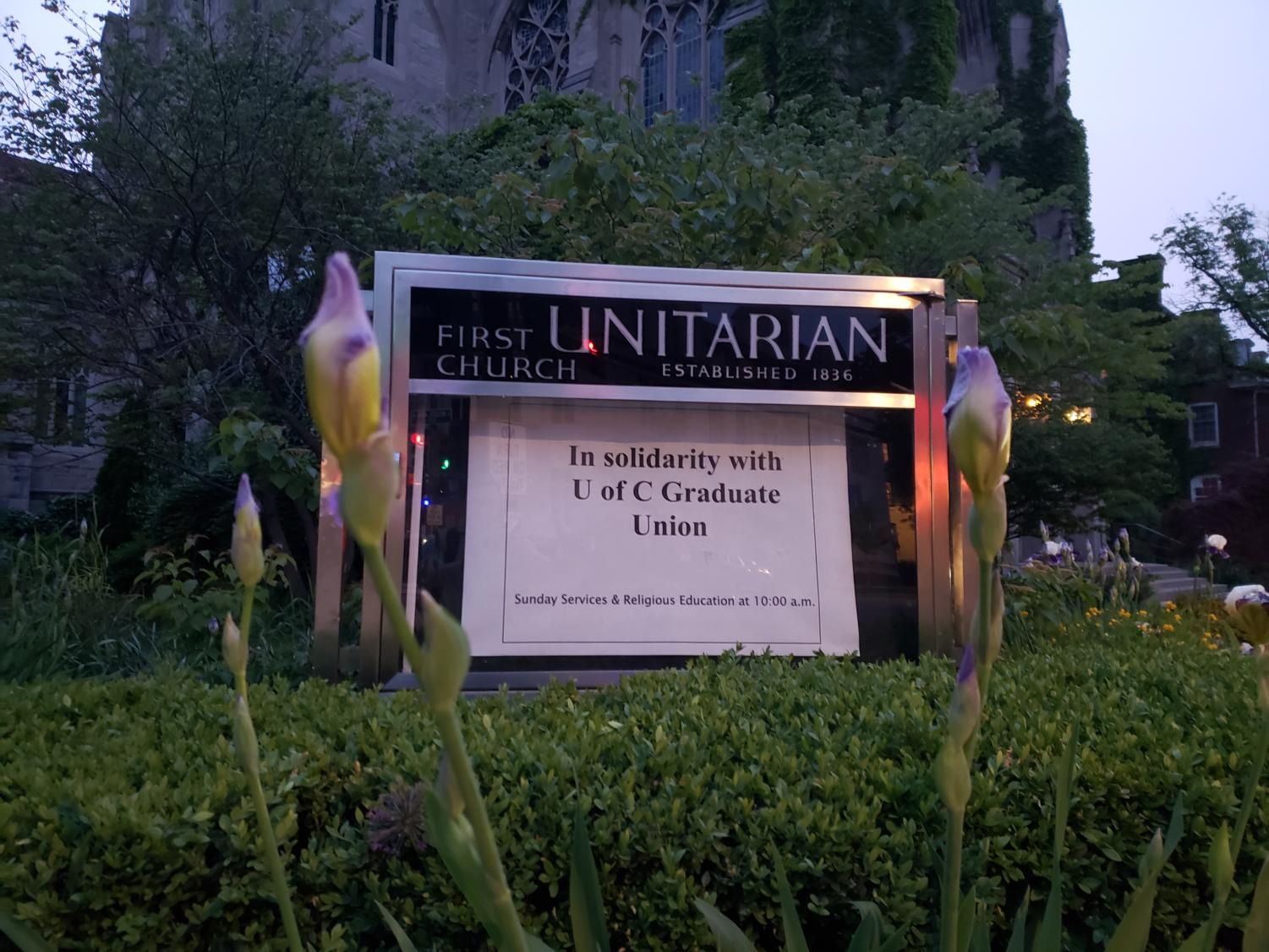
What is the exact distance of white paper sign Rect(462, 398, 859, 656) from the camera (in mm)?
3705

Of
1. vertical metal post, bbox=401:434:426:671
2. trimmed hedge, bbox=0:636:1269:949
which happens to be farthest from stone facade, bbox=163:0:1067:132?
trimmed hedge, bbox=0:636:1269:949

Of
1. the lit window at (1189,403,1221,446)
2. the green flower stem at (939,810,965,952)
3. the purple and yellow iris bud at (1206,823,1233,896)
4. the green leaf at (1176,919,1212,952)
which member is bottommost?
the green leaf at (1176,919,1212,952)

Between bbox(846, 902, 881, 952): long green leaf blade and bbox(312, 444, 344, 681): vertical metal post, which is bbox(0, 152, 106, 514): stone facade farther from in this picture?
bbox(846, 902, 881, 952): long green leaf blade

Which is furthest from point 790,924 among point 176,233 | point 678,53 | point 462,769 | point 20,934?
point 678,53

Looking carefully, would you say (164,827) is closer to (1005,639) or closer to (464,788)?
(464,788)

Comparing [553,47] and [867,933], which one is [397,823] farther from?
[553,47]

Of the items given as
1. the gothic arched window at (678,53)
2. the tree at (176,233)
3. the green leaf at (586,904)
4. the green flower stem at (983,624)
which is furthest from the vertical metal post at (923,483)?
the gothic arched window at (678,53)

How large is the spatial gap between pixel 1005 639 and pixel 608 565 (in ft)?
7.59

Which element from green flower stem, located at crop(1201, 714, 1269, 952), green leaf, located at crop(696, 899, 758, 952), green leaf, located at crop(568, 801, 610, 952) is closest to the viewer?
green flower stem, located at crop(1201, 714, 1269, 952)

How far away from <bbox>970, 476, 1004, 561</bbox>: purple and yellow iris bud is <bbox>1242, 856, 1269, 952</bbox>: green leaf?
781mm

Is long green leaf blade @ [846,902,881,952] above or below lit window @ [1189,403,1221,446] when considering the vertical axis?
below

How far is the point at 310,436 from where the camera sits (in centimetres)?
932

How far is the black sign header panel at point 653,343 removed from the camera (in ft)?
12.0

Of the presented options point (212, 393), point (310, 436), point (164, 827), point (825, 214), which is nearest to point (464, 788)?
point (164, 827)
